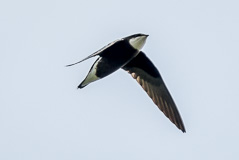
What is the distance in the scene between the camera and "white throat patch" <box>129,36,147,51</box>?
10.6 meters

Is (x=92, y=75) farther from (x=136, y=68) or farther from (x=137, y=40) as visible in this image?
(x=136, y=68)

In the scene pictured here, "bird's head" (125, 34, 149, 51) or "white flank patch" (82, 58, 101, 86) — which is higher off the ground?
"bird's head" (125, 34, 149, 51)

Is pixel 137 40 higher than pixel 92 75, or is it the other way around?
pixel 137 40

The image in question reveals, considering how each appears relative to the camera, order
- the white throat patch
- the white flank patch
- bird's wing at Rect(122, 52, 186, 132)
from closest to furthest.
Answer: the white throat patch → the white flank patch → bird's wing at Rect(122, 52, 186, 132)

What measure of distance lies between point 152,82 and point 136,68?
12.9 inches

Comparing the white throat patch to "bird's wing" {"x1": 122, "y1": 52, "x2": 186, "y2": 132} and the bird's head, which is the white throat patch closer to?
the bird's head

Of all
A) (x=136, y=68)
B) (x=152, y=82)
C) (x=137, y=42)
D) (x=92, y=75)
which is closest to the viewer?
(x=137, y=42)

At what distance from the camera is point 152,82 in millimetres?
11719

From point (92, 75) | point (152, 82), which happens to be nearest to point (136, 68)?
point (152, 82)

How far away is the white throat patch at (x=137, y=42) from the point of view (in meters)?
10.6

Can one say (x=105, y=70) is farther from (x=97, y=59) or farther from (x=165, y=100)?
(x=165, y=100)

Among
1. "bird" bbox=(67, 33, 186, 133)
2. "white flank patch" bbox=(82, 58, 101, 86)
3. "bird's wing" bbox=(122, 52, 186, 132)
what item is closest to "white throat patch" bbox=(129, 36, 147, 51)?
"bird" bbox=(67, 33, 186, 133)

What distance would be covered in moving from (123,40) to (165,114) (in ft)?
4.44

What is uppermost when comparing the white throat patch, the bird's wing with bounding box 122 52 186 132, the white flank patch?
the white throat patch
